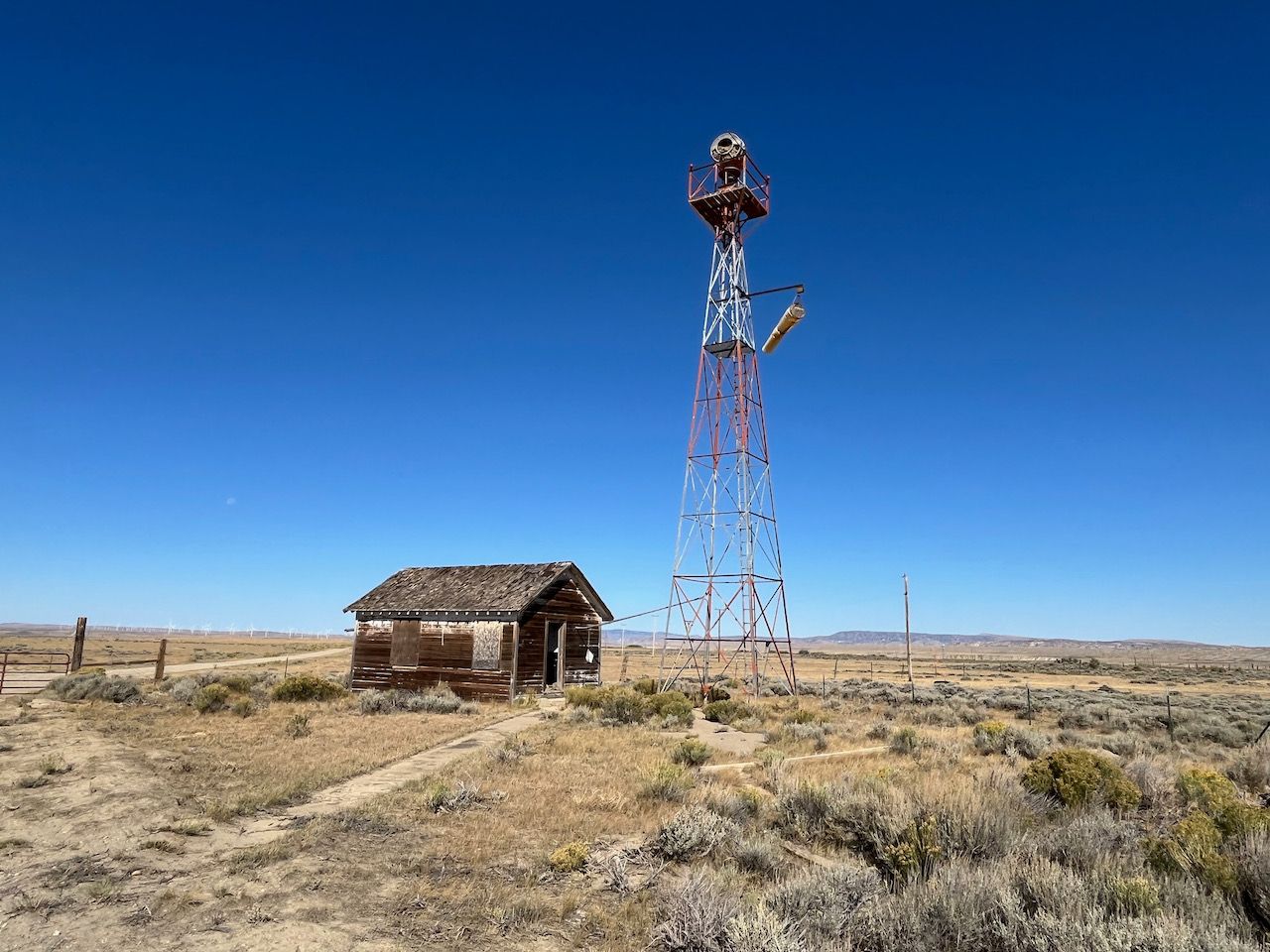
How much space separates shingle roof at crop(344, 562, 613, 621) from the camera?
25.5 meters

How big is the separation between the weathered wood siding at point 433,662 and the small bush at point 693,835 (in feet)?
55.4

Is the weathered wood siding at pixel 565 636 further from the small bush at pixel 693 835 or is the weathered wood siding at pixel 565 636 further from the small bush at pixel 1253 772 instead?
the small bush at pixel 1253 772

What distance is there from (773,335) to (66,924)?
927 inches

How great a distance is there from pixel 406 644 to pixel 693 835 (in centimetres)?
2054

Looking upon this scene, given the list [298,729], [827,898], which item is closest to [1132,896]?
[827,898]

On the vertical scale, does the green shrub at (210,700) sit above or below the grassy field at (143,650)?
above

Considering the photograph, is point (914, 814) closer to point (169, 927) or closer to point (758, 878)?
point (758, 878)

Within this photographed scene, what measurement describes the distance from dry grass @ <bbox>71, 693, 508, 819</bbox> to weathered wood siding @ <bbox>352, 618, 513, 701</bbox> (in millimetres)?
2077

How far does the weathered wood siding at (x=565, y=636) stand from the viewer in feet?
82.2

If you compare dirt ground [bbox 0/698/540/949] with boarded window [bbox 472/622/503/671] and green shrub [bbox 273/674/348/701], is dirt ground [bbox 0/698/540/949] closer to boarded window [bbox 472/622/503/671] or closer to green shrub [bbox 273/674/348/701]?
green shrub [bbox 273/674/348/701]

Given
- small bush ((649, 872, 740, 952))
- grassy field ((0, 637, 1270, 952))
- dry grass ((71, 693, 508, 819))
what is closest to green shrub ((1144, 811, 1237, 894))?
grassy field ((0, 637, 1270, 952))

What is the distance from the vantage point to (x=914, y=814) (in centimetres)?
739

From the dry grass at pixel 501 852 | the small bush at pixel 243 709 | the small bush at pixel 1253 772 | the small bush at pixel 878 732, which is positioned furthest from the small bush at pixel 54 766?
the small bush at pixel 1253 772

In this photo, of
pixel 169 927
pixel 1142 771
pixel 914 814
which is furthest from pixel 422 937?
pixel 1142 771
